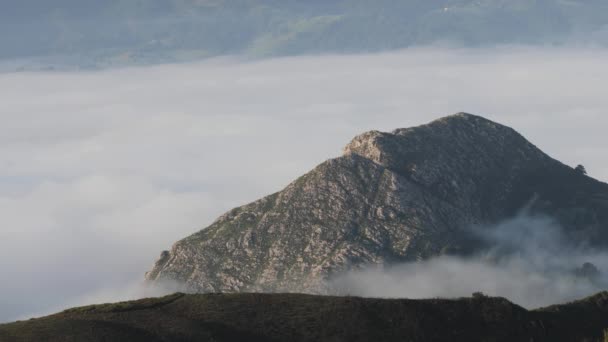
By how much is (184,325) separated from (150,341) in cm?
952

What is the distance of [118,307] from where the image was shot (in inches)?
6806

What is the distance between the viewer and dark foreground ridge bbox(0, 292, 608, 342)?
156875 mm

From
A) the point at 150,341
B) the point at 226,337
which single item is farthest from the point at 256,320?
the point at 150,341

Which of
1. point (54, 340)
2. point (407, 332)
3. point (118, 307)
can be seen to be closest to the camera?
point (54, 340)

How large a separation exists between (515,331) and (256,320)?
1583 inches

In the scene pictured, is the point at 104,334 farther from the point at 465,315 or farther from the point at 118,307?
the point at 465,315

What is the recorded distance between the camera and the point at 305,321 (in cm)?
16412

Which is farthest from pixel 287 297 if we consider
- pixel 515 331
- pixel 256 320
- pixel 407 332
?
pixel 515 331

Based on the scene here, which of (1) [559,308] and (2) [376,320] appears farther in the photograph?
(1) [559,308]

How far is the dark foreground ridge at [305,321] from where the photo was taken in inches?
6176

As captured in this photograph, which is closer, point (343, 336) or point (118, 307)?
point (343, 336)

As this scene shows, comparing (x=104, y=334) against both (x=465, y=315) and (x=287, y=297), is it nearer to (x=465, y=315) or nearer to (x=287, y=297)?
(x=287, y=297)

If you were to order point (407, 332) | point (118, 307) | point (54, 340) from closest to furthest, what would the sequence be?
point (54, 340) → point (407, 332) → point (118, 307)

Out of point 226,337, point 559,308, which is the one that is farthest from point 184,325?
point 559,308
